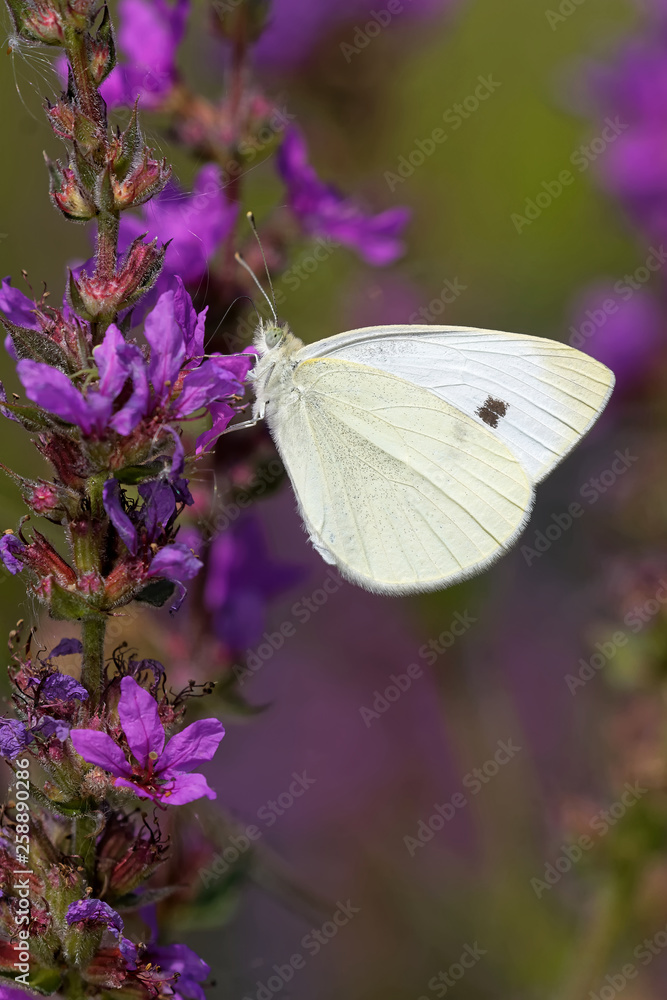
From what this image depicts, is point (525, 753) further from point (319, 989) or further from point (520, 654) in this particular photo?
point (319, 989)

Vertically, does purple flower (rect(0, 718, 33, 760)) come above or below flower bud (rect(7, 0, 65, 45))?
below

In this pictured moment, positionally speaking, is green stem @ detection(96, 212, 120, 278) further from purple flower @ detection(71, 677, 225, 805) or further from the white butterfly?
the white butterfly

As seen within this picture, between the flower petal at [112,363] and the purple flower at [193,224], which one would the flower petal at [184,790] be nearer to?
the flower petal at [112,363]

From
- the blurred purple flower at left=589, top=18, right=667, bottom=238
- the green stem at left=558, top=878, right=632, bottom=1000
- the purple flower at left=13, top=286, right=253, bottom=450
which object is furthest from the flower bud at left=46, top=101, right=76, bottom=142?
the blurred purple flower at left=589, top=18, right=667, bottom=238

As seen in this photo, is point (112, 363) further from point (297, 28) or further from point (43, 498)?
point (297, 28)

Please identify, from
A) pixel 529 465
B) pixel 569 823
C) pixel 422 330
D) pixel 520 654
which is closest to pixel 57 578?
pixel 422 330

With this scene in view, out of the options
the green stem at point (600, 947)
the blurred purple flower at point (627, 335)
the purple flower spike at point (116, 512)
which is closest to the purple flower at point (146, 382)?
the purple flower spike at point (116, 512)
